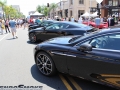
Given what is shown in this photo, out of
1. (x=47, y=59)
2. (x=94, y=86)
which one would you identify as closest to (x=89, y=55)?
(x=94, y=86)

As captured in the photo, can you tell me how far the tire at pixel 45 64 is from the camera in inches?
183

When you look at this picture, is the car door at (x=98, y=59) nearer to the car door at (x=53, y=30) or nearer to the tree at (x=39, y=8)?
the car door at (x=53, y=30)

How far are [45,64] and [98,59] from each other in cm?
175

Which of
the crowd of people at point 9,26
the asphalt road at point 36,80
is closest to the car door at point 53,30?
the asphalt road at point 36,80

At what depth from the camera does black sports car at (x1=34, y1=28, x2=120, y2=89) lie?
3.45m

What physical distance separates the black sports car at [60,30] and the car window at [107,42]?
5.14 metres

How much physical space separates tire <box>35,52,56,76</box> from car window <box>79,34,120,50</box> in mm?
1294

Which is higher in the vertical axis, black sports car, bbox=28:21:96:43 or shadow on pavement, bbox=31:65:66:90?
black sports car, bbox=28:21:96:43

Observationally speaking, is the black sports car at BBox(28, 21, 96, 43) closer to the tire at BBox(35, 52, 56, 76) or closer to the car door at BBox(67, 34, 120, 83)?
the tire at BBox(35, 52, 56, 76)

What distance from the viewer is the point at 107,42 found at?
12.0 ft

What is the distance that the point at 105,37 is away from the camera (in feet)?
12.1

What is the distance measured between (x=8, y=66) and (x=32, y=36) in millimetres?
5560

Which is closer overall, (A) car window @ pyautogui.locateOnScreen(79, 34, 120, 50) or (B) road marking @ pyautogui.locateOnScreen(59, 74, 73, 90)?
(A) car window @ pyautogui.locateOnScreen(79, 34, 120, 50)

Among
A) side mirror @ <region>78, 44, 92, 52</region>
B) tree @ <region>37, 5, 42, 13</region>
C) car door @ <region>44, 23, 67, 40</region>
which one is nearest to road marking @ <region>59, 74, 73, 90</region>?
side mirror @ <region>78, 44, 92, 52</region>
